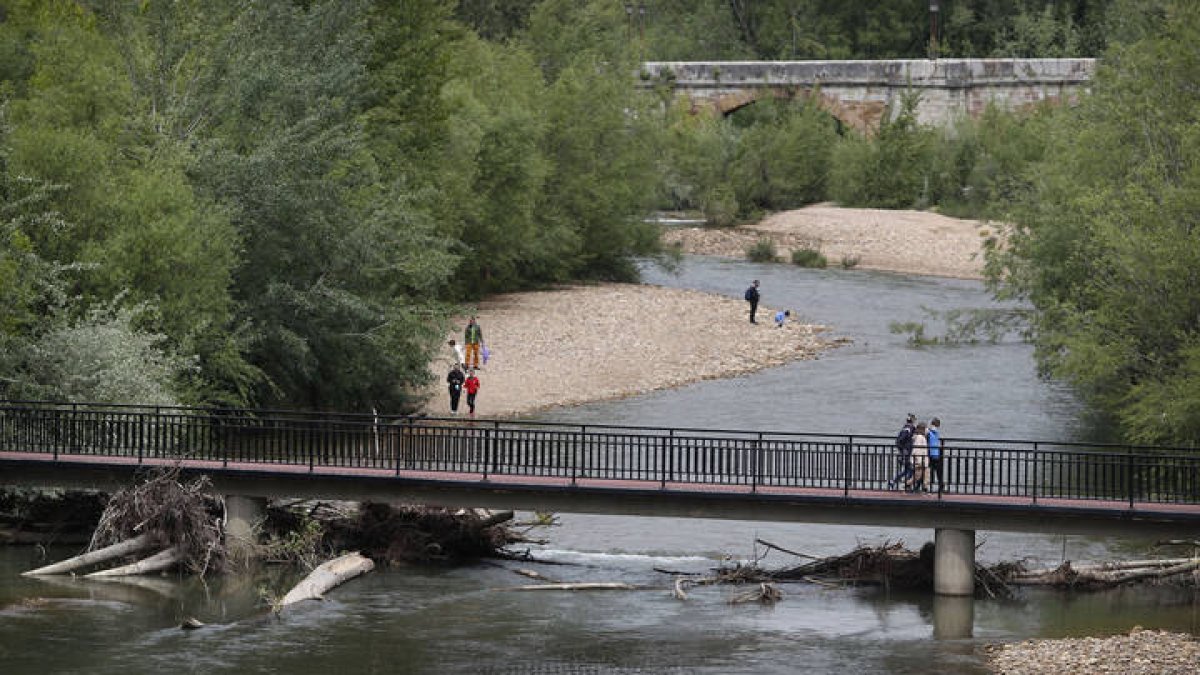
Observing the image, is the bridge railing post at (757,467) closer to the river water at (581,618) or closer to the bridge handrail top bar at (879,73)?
the river water at (581,618)

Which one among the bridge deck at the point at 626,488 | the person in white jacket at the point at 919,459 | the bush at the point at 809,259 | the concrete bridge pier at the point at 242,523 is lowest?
the concrete bridge pier at the point at 242,523

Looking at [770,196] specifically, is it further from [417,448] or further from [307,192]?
[417,448]

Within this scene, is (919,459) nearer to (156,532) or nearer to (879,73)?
(156,532)

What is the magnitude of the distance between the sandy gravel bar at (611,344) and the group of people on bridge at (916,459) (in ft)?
56.6

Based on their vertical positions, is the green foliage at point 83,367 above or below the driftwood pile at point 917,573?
above

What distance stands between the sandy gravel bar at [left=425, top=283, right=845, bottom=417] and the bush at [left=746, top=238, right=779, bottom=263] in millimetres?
15047

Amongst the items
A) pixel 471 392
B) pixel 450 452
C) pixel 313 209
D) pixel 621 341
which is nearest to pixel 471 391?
pixel 471 392

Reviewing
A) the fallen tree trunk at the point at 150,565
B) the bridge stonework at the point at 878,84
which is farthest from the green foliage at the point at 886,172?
the fallen tree trunk at the point at 150,565

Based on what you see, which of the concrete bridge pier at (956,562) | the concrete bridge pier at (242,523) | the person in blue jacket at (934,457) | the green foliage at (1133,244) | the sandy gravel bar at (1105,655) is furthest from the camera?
the green foliage at (1133,244)

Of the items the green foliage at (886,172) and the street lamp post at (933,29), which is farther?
the street lamp post at (933,29)

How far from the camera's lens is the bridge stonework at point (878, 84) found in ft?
364

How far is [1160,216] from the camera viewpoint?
132ft

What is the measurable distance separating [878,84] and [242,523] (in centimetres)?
8564

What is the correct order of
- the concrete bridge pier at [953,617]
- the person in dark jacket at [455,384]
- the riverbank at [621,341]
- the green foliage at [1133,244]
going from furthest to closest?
1. the riverbank at [621,341]
2. the person in dark jacket at [455,384]
3. the green foliage at [1133,244]
4. the concrete bridge pier at [953,617]
